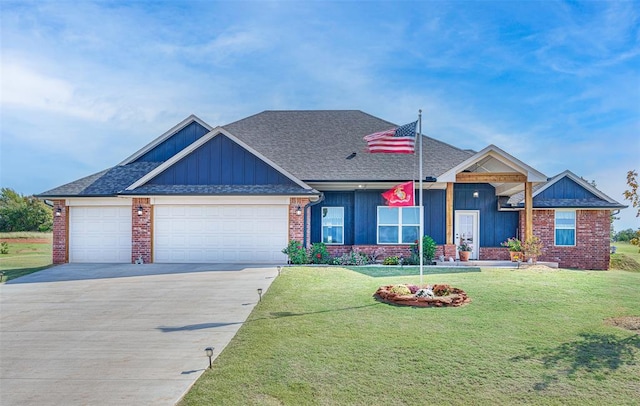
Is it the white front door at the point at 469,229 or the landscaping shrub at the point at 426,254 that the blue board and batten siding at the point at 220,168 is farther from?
the white front door at the point at 469,229

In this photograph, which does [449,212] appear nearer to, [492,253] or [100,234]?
[492,253]

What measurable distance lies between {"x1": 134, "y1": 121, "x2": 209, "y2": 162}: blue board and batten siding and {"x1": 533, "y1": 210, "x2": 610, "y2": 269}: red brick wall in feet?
52.8

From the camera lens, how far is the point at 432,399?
4883 mm

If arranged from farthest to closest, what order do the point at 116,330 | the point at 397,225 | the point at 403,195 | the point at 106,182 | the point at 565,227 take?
1. the point at 565,227
2. the point at 397,225
3. the point at 106,182
4. the point at 403,195
5. the point at 116,330

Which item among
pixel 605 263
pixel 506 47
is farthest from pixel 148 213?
pixel 605 263

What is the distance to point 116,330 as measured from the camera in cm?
791

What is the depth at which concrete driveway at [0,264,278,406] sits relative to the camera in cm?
546

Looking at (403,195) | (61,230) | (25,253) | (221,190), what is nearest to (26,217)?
(25,253)

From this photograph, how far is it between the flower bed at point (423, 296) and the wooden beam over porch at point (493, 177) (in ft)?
22.5

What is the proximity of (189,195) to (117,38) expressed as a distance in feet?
19.4

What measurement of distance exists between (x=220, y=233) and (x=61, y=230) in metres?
6.80

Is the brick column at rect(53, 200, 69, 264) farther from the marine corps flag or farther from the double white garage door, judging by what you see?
the marine corps flag

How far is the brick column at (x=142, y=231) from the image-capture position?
15.5 meters

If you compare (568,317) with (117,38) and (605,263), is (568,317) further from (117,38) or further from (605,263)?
(117,38)
